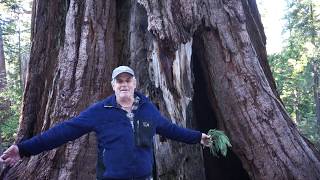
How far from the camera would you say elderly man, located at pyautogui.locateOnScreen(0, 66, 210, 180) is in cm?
346

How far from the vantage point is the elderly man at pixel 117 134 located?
3.46 metres

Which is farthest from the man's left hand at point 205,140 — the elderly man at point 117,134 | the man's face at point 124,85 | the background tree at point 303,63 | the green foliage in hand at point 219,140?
the background tree at point 303,63

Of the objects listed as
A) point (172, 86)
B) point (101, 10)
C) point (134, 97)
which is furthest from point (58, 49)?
point (134, 97)

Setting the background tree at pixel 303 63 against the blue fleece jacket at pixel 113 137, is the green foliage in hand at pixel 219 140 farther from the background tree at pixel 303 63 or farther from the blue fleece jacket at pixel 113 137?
the background tree at pixel 303 63

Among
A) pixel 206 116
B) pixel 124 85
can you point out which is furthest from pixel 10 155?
pixel 206 116

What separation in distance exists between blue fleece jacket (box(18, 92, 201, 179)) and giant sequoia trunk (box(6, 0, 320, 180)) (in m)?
1.60

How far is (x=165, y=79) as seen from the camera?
539cm

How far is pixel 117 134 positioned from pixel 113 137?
42 mm

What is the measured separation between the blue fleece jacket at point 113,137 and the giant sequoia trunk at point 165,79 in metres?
1.60

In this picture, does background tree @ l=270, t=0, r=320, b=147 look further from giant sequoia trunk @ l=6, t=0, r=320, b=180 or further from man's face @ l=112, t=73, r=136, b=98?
man's face @ l=112, t=73, r=136, b=98

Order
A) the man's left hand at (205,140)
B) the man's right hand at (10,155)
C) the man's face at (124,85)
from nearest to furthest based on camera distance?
the man's right hand at (10,155) → the man's face at (124,85) → the man's left hand at (205,140)

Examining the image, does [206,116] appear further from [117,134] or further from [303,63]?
[303,63]

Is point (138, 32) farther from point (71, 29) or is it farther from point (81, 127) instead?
point (81, 127)

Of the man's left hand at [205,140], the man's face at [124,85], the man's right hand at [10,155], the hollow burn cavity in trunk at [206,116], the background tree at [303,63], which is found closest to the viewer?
the man's right hand at [10,155]
